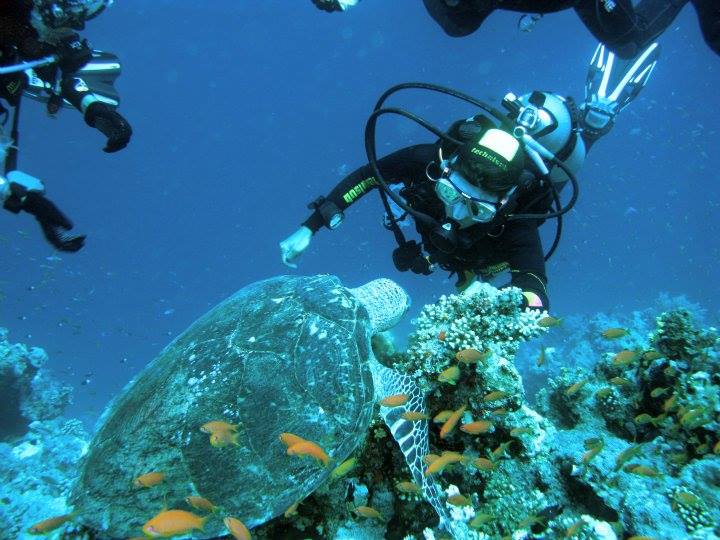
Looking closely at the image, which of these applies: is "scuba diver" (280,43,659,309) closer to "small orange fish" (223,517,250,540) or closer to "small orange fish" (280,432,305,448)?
"small orange fish" (280,432,305,448)

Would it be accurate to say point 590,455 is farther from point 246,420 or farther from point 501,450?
point 246,420

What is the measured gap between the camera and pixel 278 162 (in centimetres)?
7031

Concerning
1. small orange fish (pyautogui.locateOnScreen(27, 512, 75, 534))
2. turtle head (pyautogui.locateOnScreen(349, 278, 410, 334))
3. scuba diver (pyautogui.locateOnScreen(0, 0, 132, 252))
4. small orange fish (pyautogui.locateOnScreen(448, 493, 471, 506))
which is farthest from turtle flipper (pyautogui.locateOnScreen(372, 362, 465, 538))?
scuba diver (pyautogui.locateOnScreen(0, 0, 132, 252))

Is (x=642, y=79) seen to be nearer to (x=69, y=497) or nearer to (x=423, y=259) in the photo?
(x=423, y=259)

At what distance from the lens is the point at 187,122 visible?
6662cm

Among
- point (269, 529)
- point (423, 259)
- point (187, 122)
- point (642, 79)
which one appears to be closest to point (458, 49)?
point (187, 122)

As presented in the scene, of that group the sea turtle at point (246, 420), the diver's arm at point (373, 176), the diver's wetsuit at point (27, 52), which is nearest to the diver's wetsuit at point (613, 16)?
the diver's arm at point (373, 176)

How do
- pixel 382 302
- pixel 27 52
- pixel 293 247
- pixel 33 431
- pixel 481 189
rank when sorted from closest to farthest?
1. pixel 481 189
2. pixel 382 302
3. pixel 293 247
4. pixel 27 52
5. pixel 33 431

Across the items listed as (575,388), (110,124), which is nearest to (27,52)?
(110,124)

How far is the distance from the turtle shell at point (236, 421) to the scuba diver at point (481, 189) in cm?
169

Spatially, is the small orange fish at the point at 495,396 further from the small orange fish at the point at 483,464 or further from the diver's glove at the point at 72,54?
the diver's glove at the point at 72,54

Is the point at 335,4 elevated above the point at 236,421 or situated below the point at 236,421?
above

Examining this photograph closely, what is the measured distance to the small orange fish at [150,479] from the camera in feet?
7.70

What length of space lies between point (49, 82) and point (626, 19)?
755cm
